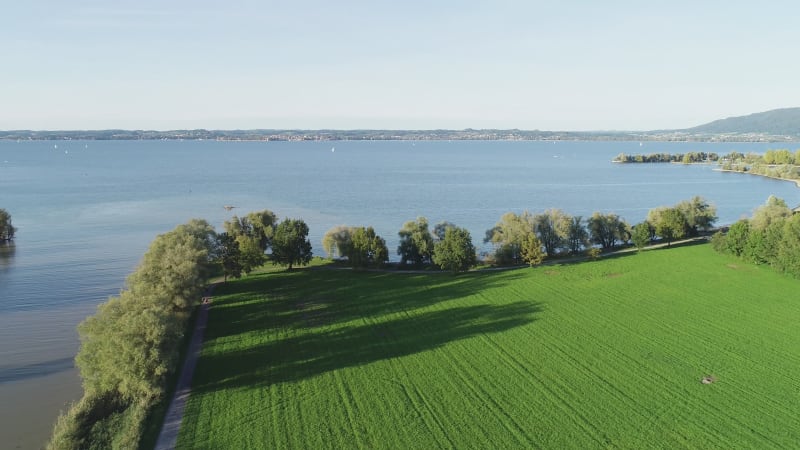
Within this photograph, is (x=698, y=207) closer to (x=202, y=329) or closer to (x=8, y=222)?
(x=202, y=329)

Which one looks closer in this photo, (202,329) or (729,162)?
(202,329)

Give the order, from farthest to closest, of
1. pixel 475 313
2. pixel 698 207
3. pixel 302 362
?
pixel 698 207, pixel 475 313, pixel 302 362

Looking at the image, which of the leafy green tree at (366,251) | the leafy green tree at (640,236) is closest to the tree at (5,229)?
the leafy green tree at (366,251)

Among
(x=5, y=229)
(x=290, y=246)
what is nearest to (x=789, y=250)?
(x=290, y=246)

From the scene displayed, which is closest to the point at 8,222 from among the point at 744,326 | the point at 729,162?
the point at 744,326

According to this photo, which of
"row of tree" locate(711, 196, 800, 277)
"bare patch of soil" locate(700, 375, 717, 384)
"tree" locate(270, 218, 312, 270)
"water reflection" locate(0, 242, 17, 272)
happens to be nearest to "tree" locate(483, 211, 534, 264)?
"tree" locate(270, 218, 312, 270)

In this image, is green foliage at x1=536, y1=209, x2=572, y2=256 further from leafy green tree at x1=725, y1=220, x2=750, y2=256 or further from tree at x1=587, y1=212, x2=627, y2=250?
leafy green tree at x1=725, y1=220, x2=750, y2=256
